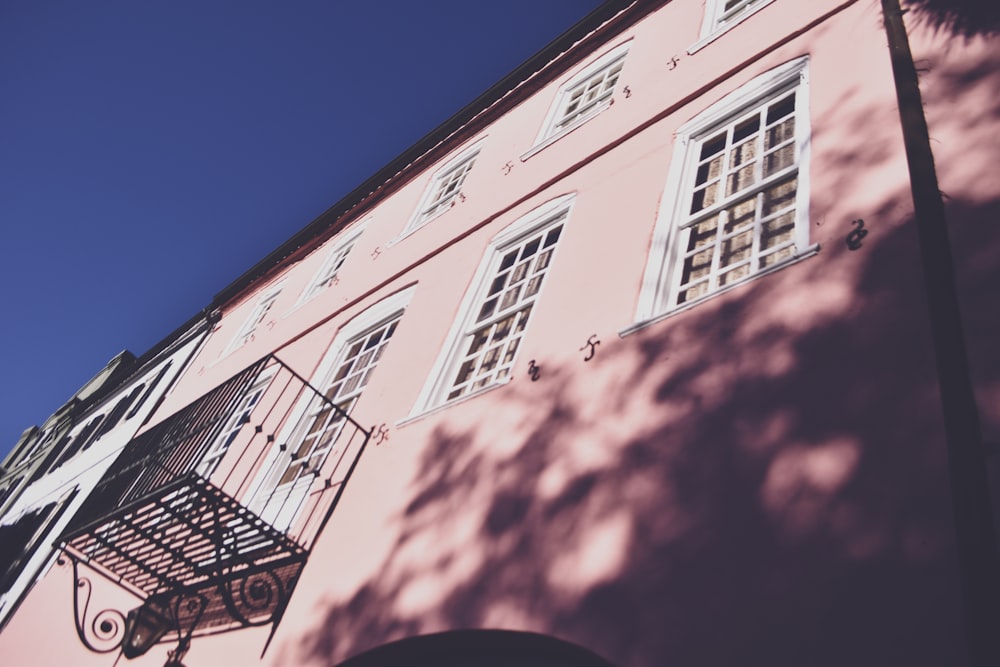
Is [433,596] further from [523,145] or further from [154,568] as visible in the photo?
[523,145]

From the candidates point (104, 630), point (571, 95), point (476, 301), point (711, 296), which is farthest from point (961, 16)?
point (104, 630)

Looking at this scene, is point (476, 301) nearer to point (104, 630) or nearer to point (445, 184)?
point (445, 184)

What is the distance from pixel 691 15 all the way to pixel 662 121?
2.53 meters

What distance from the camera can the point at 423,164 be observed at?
1152cm

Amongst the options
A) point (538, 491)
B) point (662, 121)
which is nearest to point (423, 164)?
point (662, 121)

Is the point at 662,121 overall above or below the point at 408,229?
below

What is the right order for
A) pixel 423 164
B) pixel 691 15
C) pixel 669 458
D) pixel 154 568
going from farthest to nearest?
1. pixel 423 164
2. pixel 691 15
3. pixel 154 568
4. pixel 669 458

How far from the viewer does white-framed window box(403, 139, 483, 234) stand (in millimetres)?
9922

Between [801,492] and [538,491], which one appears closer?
[801,492]

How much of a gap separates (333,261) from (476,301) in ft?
21.8

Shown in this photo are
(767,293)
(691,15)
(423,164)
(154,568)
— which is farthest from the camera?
(423,164)

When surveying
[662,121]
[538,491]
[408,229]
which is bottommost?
[538,491]

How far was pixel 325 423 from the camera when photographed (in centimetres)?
682

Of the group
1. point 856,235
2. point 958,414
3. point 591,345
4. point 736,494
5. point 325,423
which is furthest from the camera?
point 325,423
